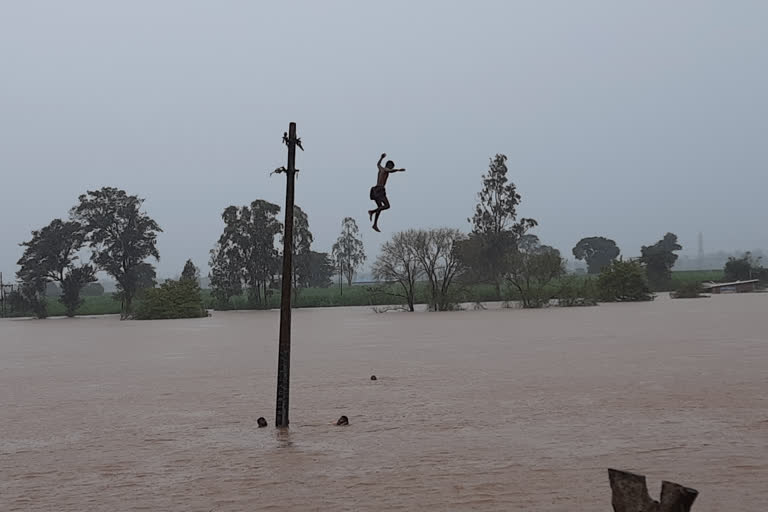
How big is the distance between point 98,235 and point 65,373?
35.1 meters

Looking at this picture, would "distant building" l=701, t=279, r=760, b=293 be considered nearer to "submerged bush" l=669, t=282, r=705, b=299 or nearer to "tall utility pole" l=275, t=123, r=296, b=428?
"submerged bush" l=669, t=282, r=705, b=299

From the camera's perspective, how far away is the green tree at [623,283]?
44375 mm

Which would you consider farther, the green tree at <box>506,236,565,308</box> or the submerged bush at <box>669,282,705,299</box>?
the submerged bush at <box>669,282,705,299</box>

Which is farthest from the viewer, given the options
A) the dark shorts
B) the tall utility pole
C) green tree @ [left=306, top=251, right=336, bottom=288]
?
green tree @ [left=306, top=251, right=336, bottom=288]

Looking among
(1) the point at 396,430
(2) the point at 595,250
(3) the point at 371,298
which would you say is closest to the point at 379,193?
(1) the point at 396,430

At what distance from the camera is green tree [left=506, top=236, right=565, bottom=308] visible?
41406 mm

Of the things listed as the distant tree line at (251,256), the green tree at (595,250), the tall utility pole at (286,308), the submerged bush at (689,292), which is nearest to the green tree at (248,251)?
the distant tree line at (251,256)

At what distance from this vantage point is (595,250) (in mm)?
108688

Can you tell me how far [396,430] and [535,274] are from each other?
34681 millimetres

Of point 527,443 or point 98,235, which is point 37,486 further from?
point 98,235

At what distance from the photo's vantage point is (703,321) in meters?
23.9

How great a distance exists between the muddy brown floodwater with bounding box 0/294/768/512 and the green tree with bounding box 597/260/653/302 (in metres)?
28.4

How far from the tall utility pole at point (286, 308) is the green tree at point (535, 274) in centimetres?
3375

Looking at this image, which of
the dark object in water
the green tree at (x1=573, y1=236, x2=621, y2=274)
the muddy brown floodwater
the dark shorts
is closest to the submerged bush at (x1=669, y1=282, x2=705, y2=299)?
the muddy brown floodwater
